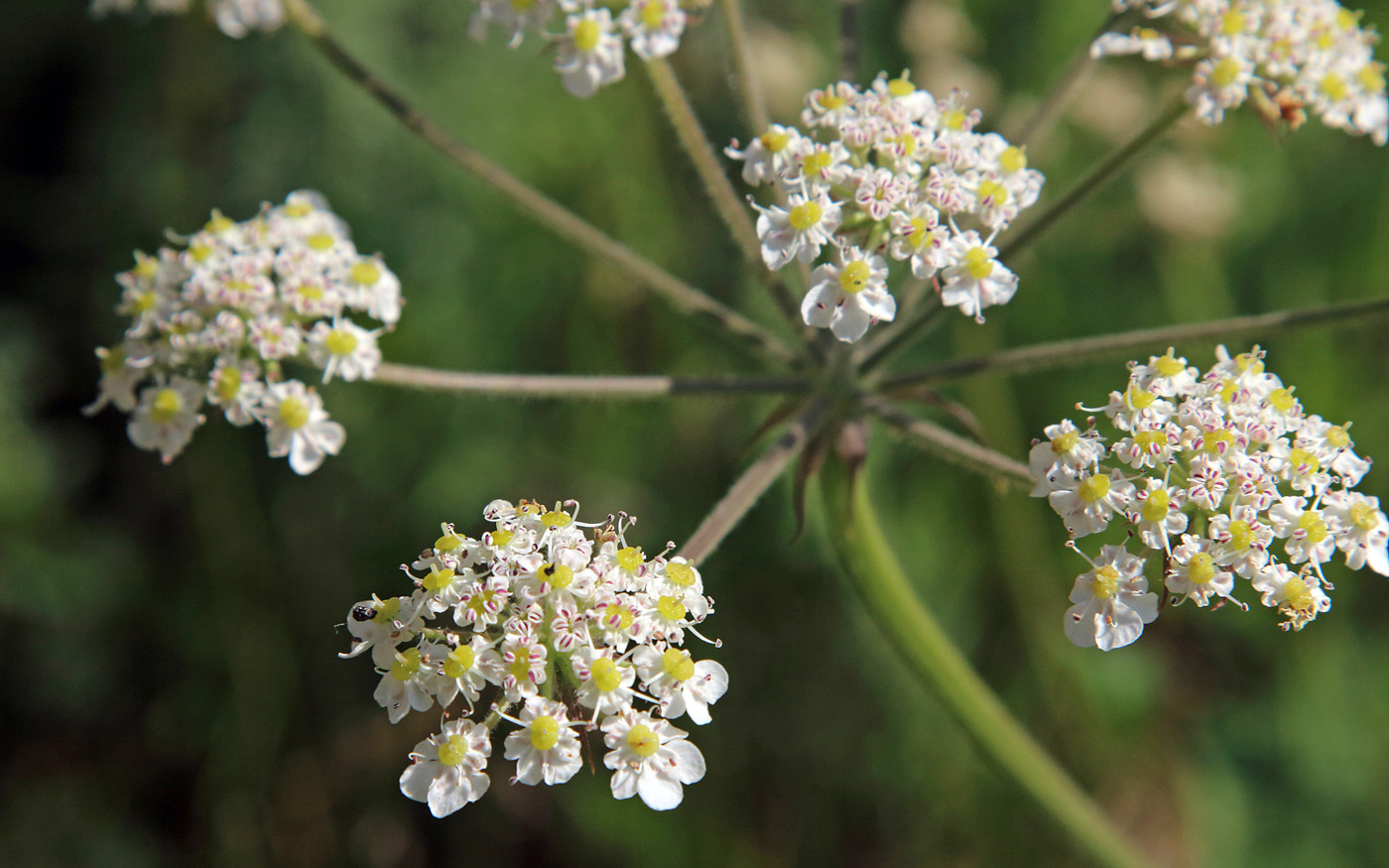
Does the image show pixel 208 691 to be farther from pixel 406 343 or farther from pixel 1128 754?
pixel 1128 754

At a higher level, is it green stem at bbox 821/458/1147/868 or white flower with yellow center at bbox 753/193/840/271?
white flower with yellow center at bbox 753/193/840/271

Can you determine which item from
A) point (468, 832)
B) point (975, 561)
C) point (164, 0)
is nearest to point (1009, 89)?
point (975, 561)

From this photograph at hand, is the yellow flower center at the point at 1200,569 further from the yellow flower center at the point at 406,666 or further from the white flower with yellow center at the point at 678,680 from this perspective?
the yellow flower center at the point at 406,666

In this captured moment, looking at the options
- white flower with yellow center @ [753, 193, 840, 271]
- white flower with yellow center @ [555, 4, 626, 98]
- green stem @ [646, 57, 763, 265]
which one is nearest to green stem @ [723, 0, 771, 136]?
green stem @ [646, 57, 763, 265]

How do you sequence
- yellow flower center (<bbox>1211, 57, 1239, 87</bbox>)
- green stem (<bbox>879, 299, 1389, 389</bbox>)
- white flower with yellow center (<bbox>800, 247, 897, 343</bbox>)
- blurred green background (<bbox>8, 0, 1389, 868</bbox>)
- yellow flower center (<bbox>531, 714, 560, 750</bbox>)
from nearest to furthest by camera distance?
yellow flower center (<bbox>531, 714, 560, 750</bbox>)
white flower with yellow center (<bbox>800, 247, 897, 343</bbox>)
green stem (<bbox>879, 299, 1389, 389</bbox>)
yellow flower center (<bbox>1211, 57, 1239, 87</bbox>)
blurred green background (<bbox>8, 0, 1389, 868</bbox>)

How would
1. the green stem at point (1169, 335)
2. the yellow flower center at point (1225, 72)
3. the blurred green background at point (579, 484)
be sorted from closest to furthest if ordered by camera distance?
the green stem at point (1169, 335)
the yellow flower center at point (1225, 72)
the blurred green background at point (579, 484)

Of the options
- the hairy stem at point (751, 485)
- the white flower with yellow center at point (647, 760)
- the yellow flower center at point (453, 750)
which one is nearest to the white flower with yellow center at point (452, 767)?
the yellow flower center at point (453, 750)

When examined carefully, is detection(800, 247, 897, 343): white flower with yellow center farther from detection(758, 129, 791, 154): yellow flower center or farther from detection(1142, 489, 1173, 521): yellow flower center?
detection(1142, 489, 1173, 521): yellow flower center

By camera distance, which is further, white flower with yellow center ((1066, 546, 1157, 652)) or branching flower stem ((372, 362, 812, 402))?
branching flower stem ((372, 362, 812, 402))
